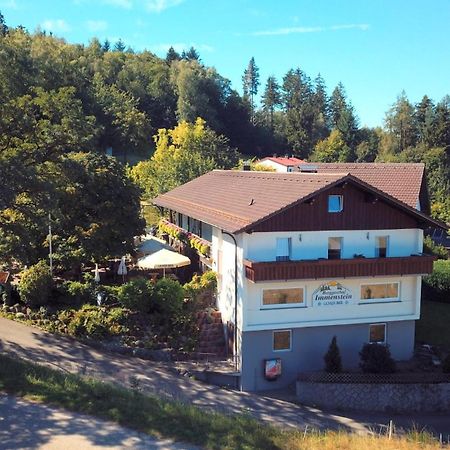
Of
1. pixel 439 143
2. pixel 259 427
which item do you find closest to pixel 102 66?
pixel 439 143

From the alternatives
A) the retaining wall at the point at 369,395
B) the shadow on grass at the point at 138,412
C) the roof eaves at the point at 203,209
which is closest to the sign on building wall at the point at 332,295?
the retaining wall at the point at 369,395

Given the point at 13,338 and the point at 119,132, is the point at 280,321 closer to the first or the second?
the point at 13,338

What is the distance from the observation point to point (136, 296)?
21.6m

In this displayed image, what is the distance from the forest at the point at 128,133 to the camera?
19266 millimetres

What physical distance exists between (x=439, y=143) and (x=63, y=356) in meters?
78.6

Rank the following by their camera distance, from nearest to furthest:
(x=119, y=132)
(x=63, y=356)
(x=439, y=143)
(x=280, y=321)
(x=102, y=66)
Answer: (x=63, y=356) < (x=280, y=321) < (x=119, y=132) < (x=439, y=143) < (x=102, y=66)

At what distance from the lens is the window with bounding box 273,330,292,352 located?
2098cm

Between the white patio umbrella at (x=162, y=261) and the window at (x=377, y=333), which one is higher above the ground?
the white patio umbrella at (x=162, y=261)

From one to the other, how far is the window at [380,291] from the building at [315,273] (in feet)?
0.13

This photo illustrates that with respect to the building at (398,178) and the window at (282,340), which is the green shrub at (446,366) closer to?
the window at (282,340)

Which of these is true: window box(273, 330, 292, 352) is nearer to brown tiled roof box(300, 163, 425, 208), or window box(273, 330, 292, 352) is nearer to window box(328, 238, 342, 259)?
window box(328, 238, 342, 259)

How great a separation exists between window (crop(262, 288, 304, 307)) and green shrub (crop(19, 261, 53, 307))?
881 centimetres

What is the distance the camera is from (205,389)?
1914 centimetres

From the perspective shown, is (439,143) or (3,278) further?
(439,143)
